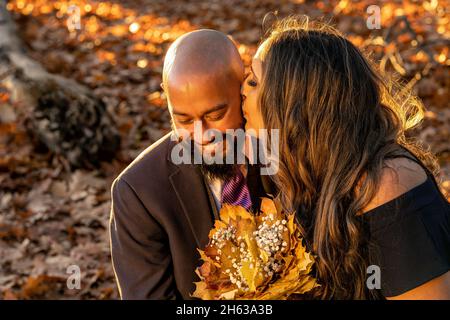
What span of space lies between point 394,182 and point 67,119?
3.51m

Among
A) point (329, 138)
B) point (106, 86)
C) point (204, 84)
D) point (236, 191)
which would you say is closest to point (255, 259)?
point (236, 191)

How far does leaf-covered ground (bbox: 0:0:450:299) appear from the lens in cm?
457

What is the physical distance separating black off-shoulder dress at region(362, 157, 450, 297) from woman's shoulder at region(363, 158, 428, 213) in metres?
0.02

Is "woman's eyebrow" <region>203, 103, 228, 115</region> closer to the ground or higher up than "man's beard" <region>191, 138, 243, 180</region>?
higher up

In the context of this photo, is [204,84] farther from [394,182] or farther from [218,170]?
[394,182]

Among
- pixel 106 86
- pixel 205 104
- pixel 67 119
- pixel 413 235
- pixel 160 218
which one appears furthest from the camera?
pixel 106 86

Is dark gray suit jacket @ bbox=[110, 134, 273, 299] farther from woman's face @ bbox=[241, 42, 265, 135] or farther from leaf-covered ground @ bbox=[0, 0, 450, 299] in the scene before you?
leaf-covered ground @ bbox=[0, 0, 450, 299]

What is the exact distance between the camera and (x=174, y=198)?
9.81 feet

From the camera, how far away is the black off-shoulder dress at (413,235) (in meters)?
2.56

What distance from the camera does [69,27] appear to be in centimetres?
793

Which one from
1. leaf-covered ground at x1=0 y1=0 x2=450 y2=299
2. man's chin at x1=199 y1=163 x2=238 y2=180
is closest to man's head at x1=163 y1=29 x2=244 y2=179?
man's chin at x1=199 y1=163 x2=238 y2=180

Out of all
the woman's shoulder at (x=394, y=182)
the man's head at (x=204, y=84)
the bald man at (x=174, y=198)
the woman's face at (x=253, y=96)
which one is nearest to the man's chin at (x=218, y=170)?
the bald man at (x=174, y=198)
